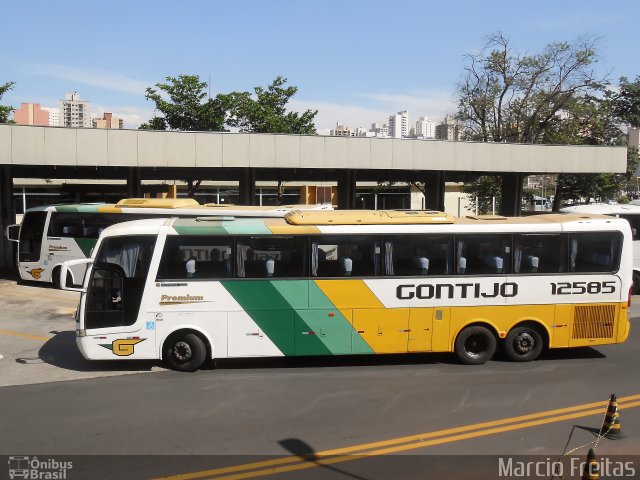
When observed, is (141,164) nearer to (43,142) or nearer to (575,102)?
(43,142)

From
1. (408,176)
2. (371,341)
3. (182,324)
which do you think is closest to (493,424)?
Result: (371,341)

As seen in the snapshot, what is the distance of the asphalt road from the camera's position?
6.72m

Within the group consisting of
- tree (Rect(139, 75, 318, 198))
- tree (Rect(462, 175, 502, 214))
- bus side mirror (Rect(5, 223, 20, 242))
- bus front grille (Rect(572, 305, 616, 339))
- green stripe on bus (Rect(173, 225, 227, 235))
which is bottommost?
bus front grille (Rect(572, 305, 616, 339))

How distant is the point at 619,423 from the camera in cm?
768

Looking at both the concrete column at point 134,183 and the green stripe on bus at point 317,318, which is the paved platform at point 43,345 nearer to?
the green stripe on bus at point 317,318

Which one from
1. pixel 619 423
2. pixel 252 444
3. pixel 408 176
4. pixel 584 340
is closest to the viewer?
pixel 252 444

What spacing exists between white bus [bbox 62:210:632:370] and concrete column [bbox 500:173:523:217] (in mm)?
17213

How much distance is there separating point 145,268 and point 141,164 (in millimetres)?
11392

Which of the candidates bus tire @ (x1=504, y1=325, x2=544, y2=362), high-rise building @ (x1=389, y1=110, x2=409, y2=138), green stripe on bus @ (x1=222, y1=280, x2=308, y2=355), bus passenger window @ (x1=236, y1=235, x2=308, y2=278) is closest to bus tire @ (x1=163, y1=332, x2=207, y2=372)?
green stripe on bus @ (x1=222, y1=280, x2=308, y2=355)

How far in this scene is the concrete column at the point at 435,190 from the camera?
27.8 metres

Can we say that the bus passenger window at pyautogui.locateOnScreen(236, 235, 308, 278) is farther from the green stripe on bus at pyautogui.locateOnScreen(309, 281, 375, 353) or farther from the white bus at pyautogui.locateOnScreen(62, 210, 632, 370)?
the green stripe on bus at pyautogui.locateOnScreen(309, 281, 375, 353)

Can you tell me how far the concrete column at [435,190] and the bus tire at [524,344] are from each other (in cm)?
1708

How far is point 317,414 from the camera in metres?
8.21

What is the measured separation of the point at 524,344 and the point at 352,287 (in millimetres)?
3528
